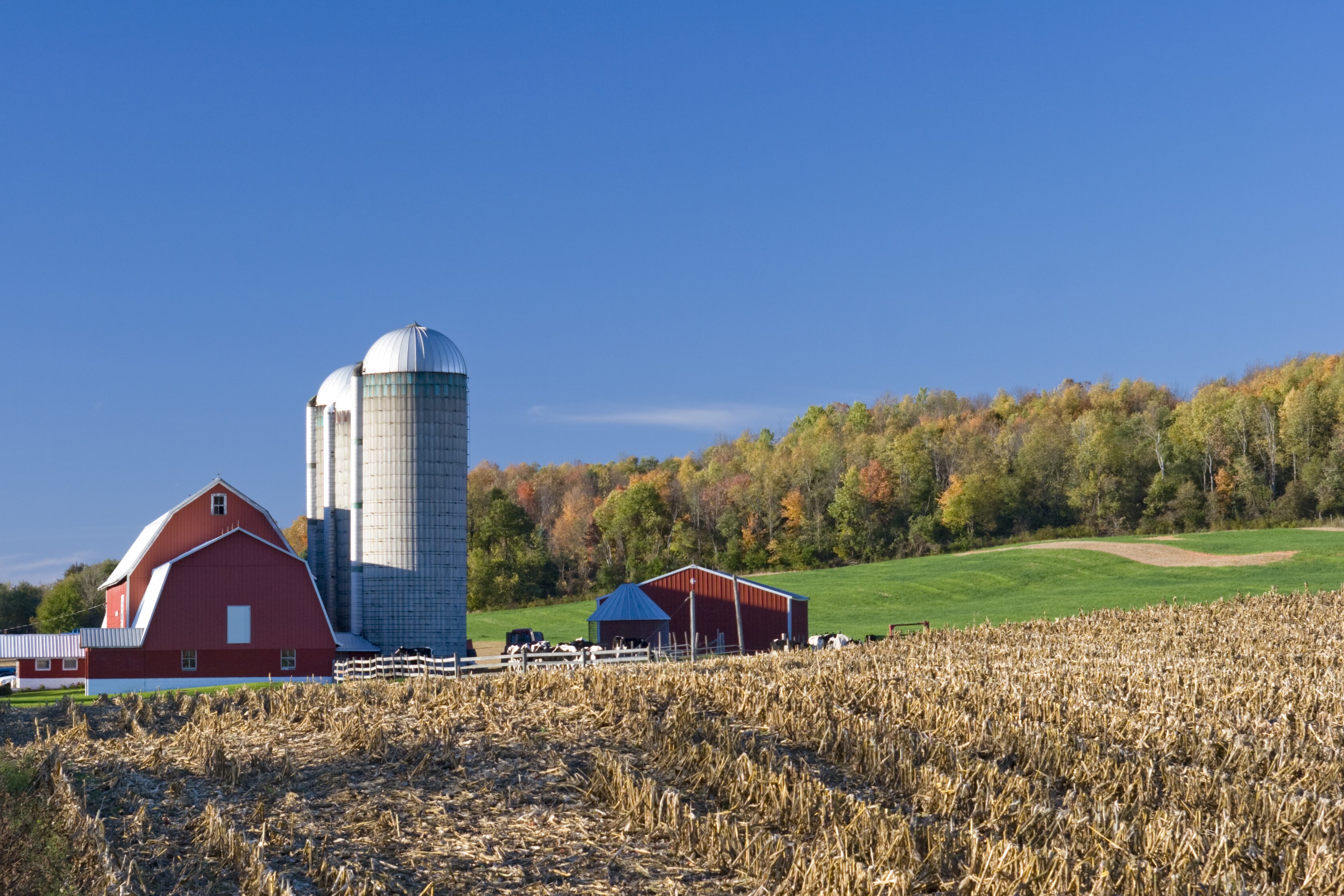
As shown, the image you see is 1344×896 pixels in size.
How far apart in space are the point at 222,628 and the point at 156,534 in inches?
202

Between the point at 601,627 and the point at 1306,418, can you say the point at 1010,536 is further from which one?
the point at 601,627

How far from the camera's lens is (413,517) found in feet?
163

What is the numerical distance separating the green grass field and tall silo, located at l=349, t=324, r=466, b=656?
60.3ft

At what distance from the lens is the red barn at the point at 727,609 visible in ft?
164

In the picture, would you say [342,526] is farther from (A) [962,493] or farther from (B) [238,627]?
(A) [962,493]

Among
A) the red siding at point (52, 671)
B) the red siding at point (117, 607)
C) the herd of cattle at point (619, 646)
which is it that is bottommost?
the red siding at point (52, 671)

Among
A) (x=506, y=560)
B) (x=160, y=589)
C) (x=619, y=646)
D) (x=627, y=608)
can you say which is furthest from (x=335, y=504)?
(x=506, y=560)

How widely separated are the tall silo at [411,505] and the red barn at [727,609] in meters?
7.61

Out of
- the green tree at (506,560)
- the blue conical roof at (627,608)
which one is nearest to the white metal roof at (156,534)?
the blue conical roof at (627,608)

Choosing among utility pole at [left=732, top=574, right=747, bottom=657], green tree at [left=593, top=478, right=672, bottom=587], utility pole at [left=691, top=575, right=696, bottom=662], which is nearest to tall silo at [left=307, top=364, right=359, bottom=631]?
utility pole at [left=691, top=575, right=696, bottom=662]

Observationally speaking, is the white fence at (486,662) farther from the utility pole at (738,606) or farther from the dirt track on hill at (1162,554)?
the dirt track on hill at (1162,554)

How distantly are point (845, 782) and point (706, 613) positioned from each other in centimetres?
3552

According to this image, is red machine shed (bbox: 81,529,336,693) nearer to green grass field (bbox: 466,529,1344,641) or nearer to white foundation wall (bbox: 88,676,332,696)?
white foundation wall (bbox: 88,676,332,696)

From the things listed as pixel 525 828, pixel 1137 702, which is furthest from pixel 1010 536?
pixel 525 828
